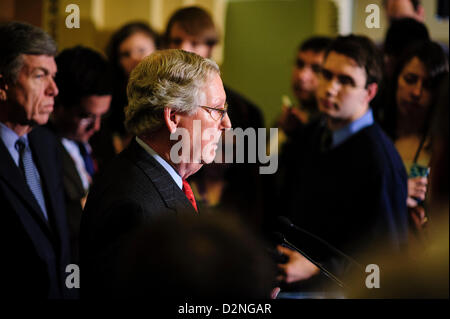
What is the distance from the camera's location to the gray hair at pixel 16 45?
6.71ft

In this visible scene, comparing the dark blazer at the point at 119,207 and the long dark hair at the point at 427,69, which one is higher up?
the long dark hair at the point at 427,69

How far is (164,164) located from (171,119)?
0.45 feet

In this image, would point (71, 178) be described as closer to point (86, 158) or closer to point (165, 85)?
point (86, 158)

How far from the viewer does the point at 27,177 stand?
2.17m

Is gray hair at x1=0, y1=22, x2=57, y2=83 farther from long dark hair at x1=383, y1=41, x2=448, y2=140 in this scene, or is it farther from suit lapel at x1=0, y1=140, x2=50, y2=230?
long dark hair at x1=383, y1=41, x2=448, y2=140

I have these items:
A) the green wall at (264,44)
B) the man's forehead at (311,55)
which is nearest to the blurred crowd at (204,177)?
the man's forehead at (311,55)

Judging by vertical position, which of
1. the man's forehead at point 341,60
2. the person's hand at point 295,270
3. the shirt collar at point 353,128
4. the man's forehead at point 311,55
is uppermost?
the man's forehead at point 311,55

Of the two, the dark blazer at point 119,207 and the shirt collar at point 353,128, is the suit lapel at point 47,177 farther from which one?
the shirt collar at point 353,128

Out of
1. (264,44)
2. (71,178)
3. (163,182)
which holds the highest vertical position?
(264,44)

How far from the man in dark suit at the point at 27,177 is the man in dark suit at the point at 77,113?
0.16 metres

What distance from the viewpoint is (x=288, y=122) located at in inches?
149

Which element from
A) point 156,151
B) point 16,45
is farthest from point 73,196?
point 156,151

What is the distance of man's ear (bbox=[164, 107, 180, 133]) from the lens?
1769 millimetres

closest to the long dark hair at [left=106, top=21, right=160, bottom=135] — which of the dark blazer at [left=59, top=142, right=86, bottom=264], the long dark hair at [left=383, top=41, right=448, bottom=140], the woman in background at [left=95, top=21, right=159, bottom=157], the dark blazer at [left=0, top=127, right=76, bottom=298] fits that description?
the woman in background at [left=95, top=21, right=159, bottom=157]
